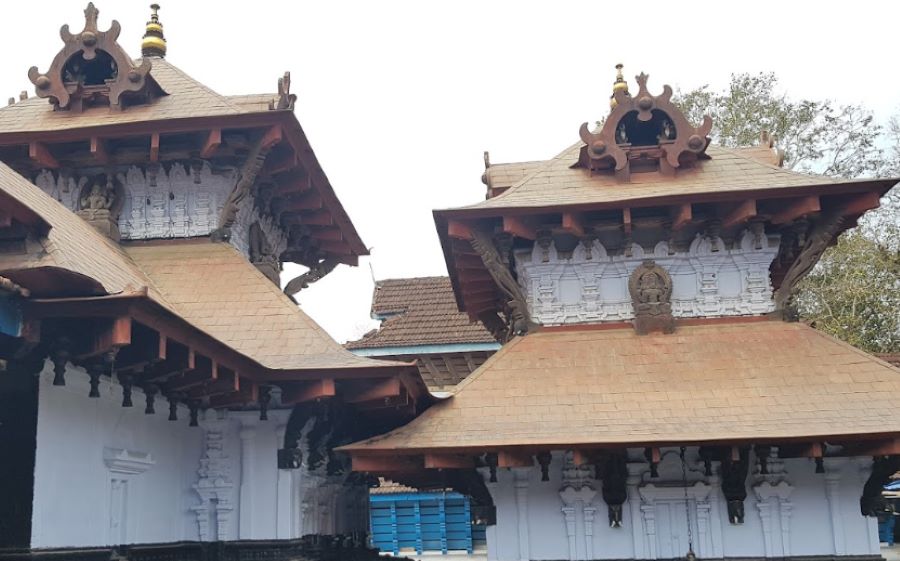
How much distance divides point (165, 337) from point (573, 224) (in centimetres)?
544

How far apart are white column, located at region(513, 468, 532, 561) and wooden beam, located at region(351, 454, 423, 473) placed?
1382 millimetres

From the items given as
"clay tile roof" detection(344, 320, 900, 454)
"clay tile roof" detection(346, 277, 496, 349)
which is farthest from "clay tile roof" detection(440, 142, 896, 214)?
"clay tile roof" detection(346, 277, 496, 349)

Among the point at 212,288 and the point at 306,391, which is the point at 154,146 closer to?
the point at 212,288

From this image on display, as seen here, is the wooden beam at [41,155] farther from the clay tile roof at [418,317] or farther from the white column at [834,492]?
the clay tile roof at [418,317]

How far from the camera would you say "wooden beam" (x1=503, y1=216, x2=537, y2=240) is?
10.9m

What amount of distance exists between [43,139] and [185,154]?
1.66 m

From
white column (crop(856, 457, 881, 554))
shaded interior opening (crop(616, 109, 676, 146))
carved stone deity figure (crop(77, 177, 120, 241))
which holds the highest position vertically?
shaded interior opening (crop(616, 109, 676, 146))

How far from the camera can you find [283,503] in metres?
9.79

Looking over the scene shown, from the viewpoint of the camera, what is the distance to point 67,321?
665 centimetres

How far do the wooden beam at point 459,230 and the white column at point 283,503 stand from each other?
3.01 metres

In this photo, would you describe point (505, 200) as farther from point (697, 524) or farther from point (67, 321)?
point (67, 321)

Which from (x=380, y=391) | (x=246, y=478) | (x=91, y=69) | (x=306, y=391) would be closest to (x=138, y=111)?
(x=91, y=69)

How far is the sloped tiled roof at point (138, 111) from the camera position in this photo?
11.2m

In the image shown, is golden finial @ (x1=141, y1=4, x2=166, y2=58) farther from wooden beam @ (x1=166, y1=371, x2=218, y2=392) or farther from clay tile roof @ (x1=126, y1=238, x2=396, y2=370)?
wooden beam @ (x1=166, y1=371, x2=218, y2=392)
